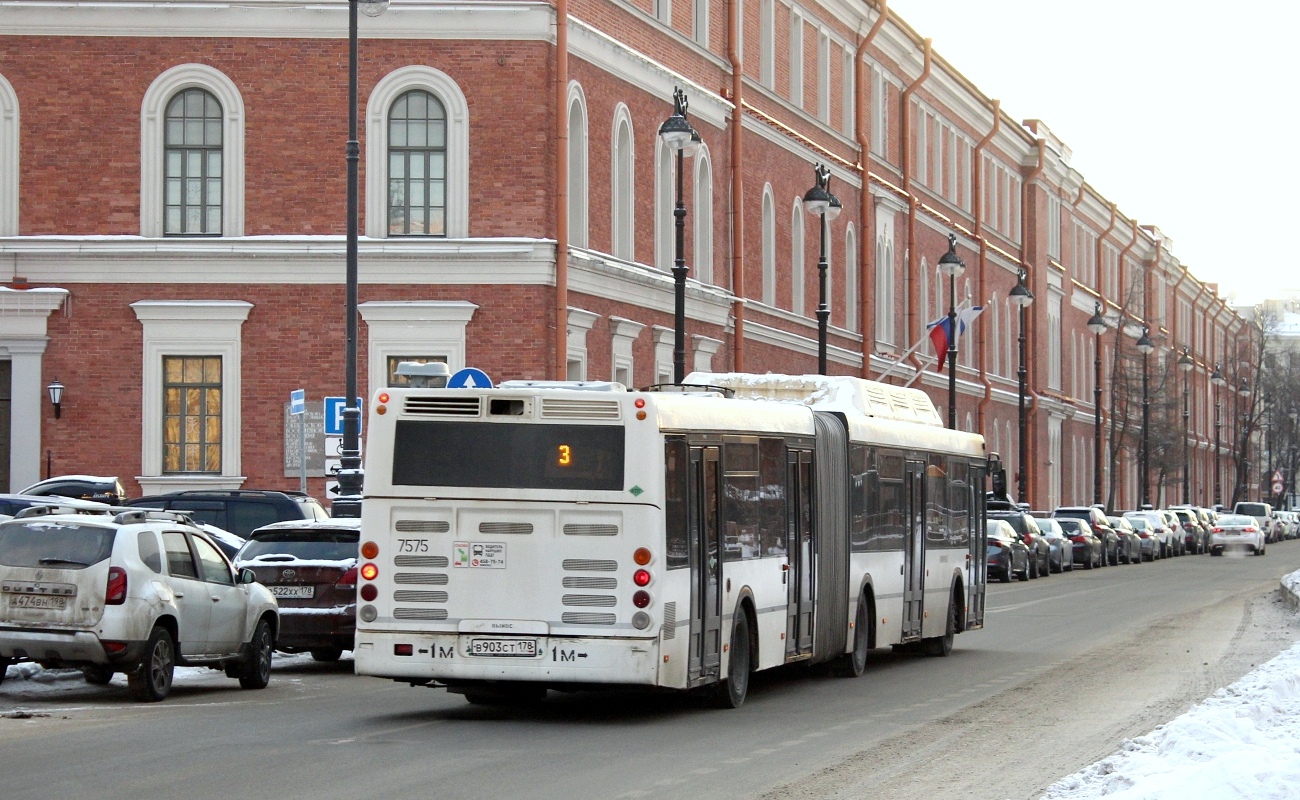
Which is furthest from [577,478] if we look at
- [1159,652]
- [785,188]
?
[785,188]

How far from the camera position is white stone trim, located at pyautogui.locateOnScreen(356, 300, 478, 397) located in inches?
1457

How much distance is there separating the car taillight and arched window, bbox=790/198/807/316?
37.0m

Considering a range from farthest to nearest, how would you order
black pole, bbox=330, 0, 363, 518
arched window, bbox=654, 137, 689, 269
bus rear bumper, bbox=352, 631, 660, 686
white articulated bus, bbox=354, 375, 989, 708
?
arched window, bbox=654, 137, 689, 269, black pole, bbox=330, 0, 363, 518, white articulated bus, bbox=354, 375, 989, 708, bus rear bumper, bbox=352, 631, 660, 686

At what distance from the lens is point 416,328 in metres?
37.1

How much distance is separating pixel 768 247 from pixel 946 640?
88.5 ft

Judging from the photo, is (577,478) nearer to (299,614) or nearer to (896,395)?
(299,614)

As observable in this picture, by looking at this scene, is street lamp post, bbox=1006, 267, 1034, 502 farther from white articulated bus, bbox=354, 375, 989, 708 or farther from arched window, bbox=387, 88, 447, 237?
white articulated bus, bbox=354, 375, 989, 708

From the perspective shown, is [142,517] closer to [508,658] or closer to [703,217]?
[508,658]

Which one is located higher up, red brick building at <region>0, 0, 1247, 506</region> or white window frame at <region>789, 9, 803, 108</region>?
white window frame at <region>789, 9, 803, 108</region>

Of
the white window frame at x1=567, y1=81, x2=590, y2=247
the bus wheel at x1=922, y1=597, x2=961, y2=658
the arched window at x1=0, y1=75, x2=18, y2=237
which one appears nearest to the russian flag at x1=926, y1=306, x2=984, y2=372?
the white window frame at x1=567, y1=81, x2=590, y2=247

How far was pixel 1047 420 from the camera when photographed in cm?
8525

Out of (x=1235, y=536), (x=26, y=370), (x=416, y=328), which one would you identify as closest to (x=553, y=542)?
(x=416, y=328)

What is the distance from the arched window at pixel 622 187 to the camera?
40812 millimetres

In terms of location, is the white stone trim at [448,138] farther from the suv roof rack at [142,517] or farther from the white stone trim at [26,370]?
the suv roof rack at [142,517]
